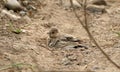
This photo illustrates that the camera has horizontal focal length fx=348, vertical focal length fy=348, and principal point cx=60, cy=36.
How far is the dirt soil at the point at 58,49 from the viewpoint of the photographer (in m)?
2.61

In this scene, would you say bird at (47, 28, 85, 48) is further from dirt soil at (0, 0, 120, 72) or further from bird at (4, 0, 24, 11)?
bird at (4, 0, 24, 11)

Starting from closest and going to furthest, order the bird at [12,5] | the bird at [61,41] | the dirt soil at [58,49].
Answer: the dirt soil at [58,49]
the bird at [61,41]
the bird at [12,5]

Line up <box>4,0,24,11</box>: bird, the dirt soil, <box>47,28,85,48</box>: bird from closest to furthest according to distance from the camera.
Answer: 1. the dirt soil
2. <box>47,28,85,48</box>: bird
3. <box>4,0,24,11</box>: bird

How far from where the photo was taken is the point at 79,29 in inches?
146

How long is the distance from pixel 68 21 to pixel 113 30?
62 cm

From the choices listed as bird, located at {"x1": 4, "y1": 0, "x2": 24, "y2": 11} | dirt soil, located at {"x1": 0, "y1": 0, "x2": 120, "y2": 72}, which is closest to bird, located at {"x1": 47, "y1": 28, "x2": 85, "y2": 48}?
dirt soil, located at {"x1": 0, "y1": 0, "x2": 120, "y2": 72}

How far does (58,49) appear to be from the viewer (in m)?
3.07

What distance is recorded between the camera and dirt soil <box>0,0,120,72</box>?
2611 mm

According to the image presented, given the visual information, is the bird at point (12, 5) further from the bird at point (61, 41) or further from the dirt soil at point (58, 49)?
the bird at point (61, 41)

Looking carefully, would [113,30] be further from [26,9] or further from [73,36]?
[26,9]

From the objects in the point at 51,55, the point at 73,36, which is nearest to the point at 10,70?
the point at 51,55

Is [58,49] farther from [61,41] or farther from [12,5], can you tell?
[12,5]

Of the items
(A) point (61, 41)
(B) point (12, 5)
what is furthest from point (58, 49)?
(B) point (12, 5)

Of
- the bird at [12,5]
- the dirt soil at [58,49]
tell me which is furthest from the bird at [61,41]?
the bird at [12,5]
